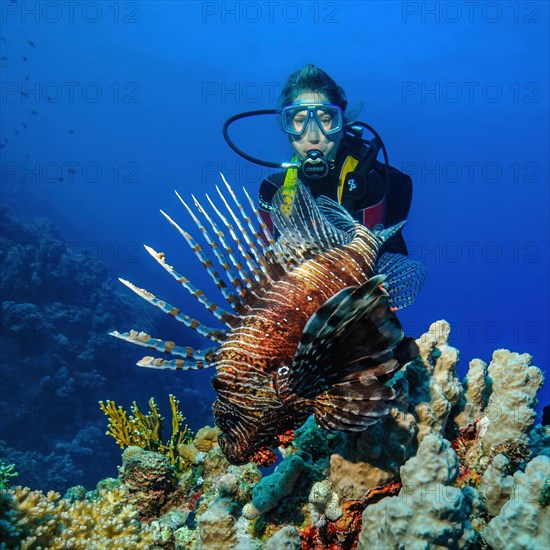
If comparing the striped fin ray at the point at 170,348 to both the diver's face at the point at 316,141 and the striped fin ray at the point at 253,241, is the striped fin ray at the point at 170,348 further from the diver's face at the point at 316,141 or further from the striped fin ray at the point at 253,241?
the diver's face at the point at 316,141

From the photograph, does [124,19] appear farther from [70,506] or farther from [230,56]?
[70,506]

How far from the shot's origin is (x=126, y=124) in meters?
111

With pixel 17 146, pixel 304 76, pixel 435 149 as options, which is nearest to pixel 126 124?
pixel 17 146

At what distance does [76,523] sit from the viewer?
8.52ft

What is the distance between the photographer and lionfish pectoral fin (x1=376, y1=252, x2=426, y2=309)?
3365mm

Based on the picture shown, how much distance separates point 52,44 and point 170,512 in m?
118

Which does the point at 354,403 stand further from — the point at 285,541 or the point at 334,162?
the point at 334,162

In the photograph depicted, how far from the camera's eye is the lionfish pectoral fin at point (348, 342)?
1903mm

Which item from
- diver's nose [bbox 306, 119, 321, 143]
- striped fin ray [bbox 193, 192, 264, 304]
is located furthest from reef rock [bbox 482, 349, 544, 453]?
diver's nose [bbox 306, 119, 321, 143]

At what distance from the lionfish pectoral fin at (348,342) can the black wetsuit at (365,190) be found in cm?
374

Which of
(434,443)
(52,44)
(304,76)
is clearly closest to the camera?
(434,443)

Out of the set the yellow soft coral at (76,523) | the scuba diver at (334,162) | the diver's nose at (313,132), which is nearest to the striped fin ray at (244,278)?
the yellow soft coral at (76,523)

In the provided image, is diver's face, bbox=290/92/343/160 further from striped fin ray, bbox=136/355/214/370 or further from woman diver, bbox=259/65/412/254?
striped fin ray, bbox=136/355/214/370

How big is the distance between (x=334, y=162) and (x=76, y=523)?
16.7ft
